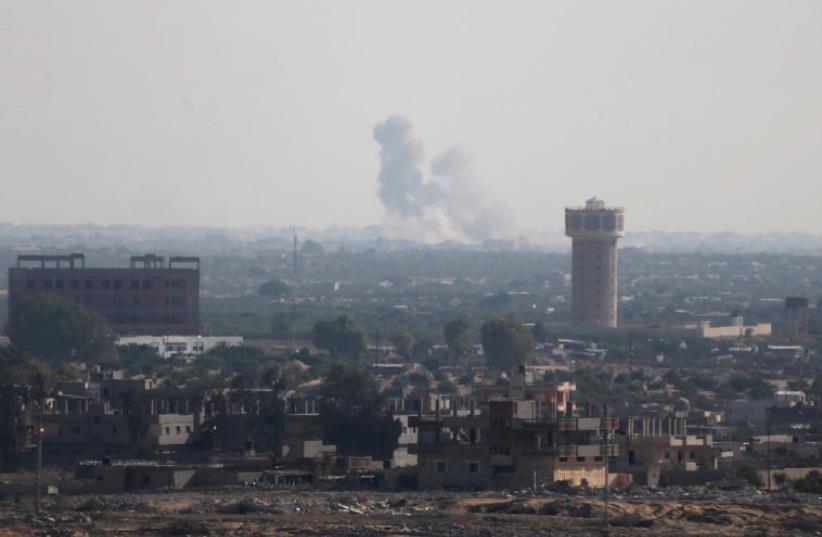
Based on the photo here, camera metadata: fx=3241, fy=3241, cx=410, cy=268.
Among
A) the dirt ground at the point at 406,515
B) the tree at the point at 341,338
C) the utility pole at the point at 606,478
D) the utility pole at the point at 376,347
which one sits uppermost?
the utility pole at the point at 606,478

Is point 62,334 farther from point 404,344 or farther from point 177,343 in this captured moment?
point 404,344

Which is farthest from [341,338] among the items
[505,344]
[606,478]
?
[606,478]

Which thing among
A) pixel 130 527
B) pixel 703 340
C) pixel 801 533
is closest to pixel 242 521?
pixel 130 527

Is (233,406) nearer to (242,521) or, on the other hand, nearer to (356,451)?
(356,451)

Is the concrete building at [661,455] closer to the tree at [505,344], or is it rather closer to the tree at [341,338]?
the tree at [505,344]

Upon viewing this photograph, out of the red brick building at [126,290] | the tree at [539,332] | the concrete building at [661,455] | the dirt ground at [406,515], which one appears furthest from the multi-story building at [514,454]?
the tree at [539,332]

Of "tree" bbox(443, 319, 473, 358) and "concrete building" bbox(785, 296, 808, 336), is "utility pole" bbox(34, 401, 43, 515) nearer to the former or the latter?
"tree" bbox(443, 319, 473, 358)
